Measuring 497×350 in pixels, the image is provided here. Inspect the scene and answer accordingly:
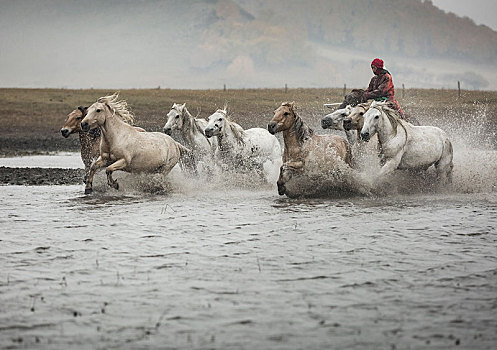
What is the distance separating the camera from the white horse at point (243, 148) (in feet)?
47.4

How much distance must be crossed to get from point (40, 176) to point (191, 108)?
25885 mm

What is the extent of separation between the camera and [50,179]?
17734 millimetres

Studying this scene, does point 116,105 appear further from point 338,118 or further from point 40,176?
point 40,176

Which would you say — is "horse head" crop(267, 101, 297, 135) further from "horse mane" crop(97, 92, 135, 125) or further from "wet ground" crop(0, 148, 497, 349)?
"horse mane" crop(97, 92, 135, 125)

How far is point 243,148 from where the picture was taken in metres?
14.8

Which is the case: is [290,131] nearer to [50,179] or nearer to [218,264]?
[218,264]

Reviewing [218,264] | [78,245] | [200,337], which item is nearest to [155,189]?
→ [78,245]

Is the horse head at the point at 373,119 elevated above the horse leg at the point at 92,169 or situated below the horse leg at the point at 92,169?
above

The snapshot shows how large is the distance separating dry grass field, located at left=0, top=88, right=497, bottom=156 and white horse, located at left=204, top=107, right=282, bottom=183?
47.5 ft

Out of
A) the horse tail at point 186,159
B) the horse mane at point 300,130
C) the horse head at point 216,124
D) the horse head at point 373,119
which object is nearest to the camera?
the horse head at point 373,119

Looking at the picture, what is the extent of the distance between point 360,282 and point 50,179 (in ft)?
41.5

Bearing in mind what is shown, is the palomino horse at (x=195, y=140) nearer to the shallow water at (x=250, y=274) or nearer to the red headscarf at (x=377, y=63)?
the shallow water at (x=250, y=274)

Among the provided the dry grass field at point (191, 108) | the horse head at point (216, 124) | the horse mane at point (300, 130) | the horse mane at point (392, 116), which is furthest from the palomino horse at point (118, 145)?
the dry grass field at point (191, 108)

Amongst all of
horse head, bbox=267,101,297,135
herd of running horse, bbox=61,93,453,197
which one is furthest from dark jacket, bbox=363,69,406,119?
horse head, bbox=267,101,297,135
